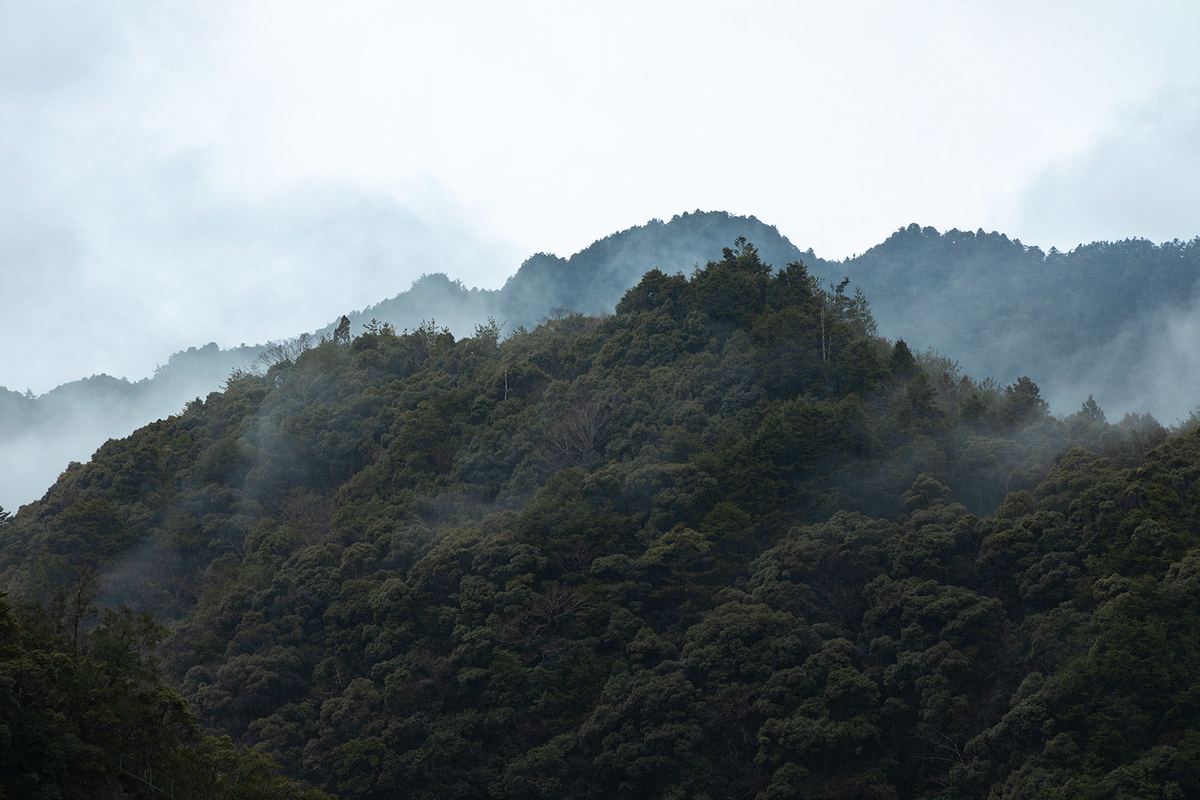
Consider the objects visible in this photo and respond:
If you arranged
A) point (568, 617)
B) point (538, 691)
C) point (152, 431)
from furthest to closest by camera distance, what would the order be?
point (152, 431)
point (568, 617)
point (538, 691)

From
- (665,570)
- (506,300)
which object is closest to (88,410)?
(506,300)

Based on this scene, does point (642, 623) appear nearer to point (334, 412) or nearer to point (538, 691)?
point (538, 691)

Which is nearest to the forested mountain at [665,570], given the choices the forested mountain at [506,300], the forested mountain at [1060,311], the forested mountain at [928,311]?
the forested mountain at [928,311]

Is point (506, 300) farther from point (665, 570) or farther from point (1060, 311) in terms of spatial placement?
point (665, 570)

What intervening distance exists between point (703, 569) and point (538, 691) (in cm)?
563

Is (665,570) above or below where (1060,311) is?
below

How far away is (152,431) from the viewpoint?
42.3m

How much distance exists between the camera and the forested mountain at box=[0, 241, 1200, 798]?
22328 mm

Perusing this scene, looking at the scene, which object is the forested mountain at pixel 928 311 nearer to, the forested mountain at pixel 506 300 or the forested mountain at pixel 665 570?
the forested mountain at pixel 506 300

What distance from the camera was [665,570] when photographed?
28.6 meters

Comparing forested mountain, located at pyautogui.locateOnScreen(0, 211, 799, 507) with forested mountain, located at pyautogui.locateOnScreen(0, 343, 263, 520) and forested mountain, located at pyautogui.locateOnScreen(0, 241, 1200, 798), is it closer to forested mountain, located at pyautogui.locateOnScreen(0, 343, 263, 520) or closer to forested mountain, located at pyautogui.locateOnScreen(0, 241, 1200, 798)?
forested mountain, located at pyautogui.locateOnScreen(0, 343, 263, 520)

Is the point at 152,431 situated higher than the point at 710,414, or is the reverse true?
the point at 152,431

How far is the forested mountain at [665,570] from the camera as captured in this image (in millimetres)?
22328

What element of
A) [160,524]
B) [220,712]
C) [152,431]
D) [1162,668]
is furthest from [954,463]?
[152,431]
